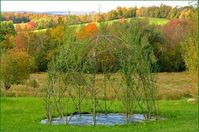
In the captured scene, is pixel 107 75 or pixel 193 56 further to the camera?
pixel 193 56

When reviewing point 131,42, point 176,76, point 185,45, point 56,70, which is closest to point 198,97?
point 185,45

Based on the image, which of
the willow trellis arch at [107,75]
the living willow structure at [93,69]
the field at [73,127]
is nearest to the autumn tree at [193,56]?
the field at [73,127]

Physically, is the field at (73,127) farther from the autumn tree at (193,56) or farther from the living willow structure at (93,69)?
the autumn tree at (193,56)

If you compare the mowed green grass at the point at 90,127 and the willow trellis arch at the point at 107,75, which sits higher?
the willow trellis arch at the point at 107,75

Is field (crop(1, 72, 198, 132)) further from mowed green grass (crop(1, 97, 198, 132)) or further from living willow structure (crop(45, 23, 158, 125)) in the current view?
living willow structure (crop(45, 23, 158, 125))

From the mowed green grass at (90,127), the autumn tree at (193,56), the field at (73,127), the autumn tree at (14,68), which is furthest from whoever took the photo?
the autumn tree at (14,68)

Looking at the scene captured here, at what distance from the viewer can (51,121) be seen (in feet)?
53.2

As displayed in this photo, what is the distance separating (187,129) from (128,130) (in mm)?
1589

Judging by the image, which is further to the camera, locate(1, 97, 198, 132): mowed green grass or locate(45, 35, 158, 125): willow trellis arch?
locate(45, 35, 158, 125): willow trellis arch

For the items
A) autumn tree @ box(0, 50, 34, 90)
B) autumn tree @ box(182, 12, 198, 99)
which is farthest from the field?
autumn tree @ box(0, 50, 34, 90)

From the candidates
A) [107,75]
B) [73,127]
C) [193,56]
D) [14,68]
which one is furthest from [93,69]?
[14,68]

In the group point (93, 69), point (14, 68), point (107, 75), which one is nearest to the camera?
point (93, 69)

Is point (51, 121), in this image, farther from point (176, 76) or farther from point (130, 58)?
point (176, 76)

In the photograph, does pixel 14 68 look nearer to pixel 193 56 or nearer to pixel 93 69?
pixel 193 56
